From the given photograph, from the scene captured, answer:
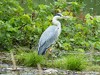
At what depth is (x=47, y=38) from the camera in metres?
11.3

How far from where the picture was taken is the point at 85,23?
13508 millimetres

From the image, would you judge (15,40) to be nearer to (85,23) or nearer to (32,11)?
(32,11)

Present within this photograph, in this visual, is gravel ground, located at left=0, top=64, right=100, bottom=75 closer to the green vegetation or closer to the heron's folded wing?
the green vegetation

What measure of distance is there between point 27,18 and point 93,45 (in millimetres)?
2036

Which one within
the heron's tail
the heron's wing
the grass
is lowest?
the grass

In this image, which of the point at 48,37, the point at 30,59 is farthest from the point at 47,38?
the point at 30,59

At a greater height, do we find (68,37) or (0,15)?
(0,15)

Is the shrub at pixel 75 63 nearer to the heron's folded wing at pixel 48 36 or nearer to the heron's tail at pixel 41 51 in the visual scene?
the heron's tail at pixel 41 51

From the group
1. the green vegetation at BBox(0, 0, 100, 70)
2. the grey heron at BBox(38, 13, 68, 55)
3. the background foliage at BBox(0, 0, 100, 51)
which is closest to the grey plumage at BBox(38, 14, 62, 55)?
the grey heron at BBox(38, 13, 68, 55)

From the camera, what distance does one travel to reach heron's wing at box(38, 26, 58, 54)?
1099 cm

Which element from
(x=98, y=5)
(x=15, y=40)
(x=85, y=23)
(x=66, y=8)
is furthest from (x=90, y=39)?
(x=98, y=5)

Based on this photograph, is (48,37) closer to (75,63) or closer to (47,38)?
(47,38)

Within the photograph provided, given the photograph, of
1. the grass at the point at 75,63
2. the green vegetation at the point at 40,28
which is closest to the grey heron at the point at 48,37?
the green vegetation at the point at 40,28

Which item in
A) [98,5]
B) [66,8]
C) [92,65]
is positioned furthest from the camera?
[98,5]
